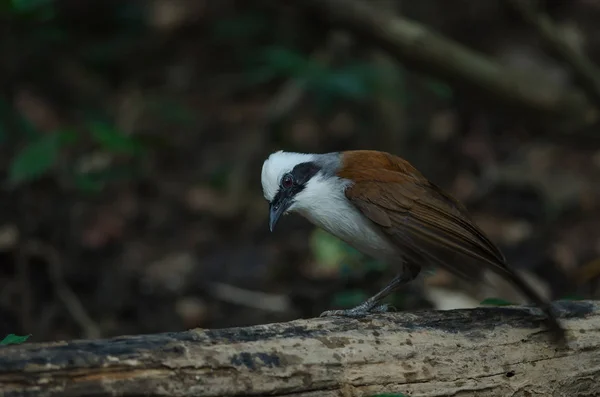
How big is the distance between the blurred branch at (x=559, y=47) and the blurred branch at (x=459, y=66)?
0.74 m

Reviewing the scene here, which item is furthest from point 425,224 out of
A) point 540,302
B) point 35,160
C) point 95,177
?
point 95,177

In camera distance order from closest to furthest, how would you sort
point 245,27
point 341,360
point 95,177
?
point 341,360
point 95,177
point 245,27

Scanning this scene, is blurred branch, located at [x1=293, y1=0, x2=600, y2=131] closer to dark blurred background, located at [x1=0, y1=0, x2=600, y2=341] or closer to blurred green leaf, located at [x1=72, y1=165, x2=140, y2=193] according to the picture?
dark blurred background, located at [x1=0, y1=0, x2=600, y2=341]

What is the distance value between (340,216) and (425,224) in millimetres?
402

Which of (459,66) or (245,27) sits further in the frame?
(245,27)

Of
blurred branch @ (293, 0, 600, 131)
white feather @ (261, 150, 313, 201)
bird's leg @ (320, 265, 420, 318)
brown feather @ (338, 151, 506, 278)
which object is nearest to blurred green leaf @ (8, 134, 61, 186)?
white feather @ (261, 150, 313, 201)

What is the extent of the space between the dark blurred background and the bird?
1049 mm

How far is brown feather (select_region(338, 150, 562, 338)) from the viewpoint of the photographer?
11.7 feet

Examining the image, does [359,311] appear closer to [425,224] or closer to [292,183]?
[425,224]

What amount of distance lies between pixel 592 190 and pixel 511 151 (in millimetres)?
1157

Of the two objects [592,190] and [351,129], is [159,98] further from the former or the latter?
[592,190]

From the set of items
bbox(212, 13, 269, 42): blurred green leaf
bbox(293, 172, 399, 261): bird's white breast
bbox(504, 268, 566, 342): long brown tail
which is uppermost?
bbox(212, 13, 269, 42): blurred green leaf

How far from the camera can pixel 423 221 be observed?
3.65 meters

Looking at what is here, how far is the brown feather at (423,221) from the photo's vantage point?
3.58 m
